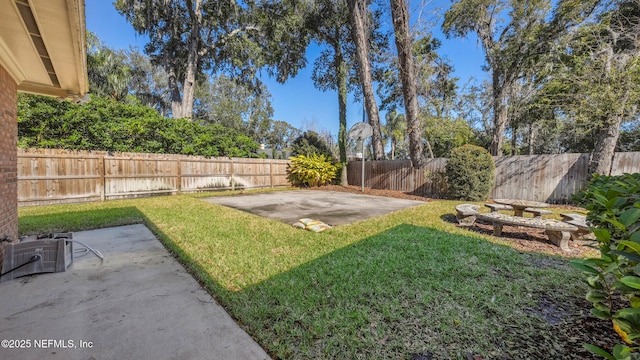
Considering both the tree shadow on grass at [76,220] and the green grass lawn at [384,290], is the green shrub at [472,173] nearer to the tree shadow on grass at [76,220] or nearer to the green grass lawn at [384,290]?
the green grass lawn at [384,290]

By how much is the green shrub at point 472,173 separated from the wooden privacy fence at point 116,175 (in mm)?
8781

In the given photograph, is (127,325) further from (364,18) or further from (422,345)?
(364,18)

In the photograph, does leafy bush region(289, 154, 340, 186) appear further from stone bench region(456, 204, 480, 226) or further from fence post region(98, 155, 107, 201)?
stone bench region(456, 204, 480, 226)

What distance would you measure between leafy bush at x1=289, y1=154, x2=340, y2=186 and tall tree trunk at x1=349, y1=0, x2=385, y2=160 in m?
2.67

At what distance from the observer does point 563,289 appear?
2428mm

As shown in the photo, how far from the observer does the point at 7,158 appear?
3027mm

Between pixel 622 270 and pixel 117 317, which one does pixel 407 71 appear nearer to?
pixel 622 270

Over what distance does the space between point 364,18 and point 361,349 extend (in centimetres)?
1335

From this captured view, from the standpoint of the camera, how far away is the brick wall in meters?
2.88

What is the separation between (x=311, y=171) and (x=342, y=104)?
430 centimetres

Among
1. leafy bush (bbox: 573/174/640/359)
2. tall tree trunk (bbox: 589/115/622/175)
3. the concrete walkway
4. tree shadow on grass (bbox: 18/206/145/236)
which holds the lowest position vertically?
the concrete walkway

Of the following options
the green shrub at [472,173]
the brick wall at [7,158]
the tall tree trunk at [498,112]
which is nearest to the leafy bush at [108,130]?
the brick wall at [7,158]

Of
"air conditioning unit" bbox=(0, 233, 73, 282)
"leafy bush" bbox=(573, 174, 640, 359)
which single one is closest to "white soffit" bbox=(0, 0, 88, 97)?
"air conditioning unit" bbox=(0, 233, 73, 282)

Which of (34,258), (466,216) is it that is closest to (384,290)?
(466,216)
